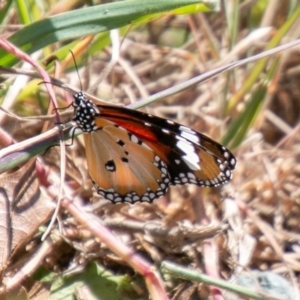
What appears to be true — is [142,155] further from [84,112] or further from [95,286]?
[95,286]

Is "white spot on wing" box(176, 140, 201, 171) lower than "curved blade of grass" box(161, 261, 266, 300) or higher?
higher

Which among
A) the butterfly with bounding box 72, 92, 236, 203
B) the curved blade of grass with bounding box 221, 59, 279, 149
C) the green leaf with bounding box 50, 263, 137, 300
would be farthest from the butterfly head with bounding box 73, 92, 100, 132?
the curved blade of grass with bounding box 221, 59, 279, 149

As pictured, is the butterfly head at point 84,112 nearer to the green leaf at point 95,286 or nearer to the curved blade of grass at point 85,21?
the curved blade of grass at point 85,21

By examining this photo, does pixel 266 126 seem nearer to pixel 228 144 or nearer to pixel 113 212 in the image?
pixel 228 144

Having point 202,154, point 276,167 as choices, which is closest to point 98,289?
point 202,154

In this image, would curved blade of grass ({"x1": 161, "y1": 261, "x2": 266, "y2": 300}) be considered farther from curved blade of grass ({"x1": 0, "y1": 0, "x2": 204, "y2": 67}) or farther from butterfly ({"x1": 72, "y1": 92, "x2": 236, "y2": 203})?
curved blade of grass ({"x1": 0, "y1": 0, "x2": 204, "y2": 67})

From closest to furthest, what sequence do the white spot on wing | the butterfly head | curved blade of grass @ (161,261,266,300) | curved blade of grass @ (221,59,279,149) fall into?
curved blade of grass @ (161,261,266,300) < the butterfly head < the white spot on wing < curved blade of grass @ (221,59,279,149)
